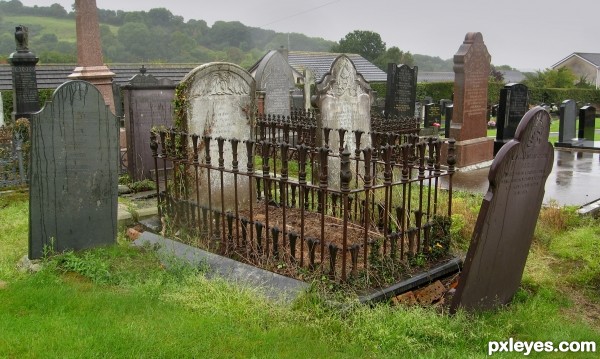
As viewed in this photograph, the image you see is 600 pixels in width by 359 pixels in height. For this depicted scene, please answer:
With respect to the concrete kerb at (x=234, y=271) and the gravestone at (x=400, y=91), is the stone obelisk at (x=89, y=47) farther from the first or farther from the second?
the concrete kerb at (x=234, y=271)

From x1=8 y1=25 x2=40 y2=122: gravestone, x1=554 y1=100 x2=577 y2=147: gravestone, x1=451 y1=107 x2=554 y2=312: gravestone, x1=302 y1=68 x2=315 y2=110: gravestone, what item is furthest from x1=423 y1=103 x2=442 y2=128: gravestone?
x1=451 y1=107 x2=554 y2=312: gravestone

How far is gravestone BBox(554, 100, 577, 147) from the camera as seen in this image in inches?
561

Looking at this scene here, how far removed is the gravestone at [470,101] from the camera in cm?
1091

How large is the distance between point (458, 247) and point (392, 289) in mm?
1821

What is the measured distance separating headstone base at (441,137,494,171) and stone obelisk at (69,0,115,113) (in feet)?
25.0

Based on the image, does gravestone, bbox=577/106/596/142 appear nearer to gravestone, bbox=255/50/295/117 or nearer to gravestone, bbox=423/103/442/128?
gravestone, bbox=423/103/442/128

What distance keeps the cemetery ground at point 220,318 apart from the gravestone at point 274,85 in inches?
404

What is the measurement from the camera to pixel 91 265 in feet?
16.3

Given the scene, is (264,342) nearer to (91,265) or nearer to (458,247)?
(91,265)

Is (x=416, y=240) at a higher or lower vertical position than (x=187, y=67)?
lower

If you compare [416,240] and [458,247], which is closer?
[416,240]

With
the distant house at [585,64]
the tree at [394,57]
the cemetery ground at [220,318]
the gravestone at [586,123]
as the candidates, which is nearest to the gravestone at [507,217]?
the cemetery ground at [220,318]

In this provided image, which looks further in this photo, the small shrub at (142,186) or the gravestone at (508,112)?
the gravestone at (508,112)

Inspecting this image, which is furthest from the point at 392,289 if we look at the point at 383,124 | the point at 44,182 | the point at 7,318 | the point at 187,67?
the point at 187,67
